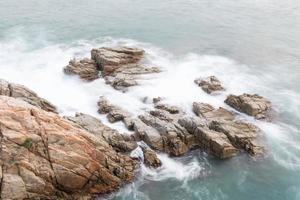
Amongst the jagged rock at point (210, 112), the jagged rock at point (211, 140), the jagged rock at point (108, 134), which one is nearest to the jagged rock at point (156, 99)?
the jagged rock at point (210, 112)

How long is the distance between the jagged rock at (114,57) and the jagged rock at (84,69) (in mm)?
782

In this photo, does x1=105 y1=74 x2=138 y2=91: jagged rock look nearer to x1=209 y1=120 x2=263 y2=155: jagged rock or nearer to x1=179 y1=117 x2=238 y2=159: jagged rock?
x1=179 y1=117 x2=238 y2=159: jagged rock

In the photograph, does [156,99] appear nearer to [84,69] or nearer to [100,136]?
[100,136]

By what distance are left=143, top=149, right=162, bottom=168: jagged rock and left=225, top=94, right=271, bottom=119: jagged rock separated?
37.5 ft

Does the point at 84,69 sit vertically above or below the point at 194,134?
above

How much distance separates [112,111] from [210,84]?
1177 centimetres

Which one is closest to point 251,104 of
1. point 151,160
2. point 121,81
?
point 151,160

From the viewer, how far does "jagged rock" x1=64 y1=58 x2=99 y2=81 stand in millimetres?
45812

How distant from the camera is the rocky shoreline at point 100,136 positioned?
2794 cm

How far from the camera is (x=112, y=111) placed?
126 feet

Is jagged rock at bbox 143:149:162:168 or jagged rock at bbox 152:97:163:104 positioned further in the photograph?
jagged rock at bbox 152:97:163:104

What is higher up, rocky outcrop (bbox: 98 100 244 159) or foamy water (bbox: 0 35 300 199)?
rocky outcrop (bbox: 98 100 244 159)

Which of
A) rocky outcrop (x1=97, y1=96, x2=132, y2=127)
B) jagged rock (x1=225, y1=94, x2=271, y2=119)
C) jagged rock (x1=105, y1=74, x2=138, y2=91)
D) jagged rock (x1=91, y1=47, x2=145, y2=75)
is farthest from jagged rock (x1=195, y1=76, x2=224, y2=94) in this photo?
rocky outcrop (x1=97, y1=96, x2=132, y2=127)

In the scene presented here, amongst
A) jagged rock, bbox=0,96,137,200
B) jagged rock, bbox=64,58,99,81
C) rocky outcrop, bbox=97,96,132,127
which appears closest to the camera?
jagged rock, bbox=0,96,137,200
